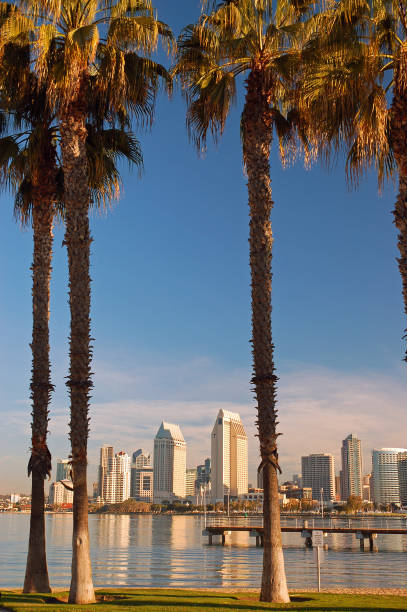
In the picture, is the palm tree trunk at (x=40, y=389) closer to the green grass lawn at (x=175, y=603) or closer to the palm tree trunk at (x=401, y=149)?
the green grass lawn at (x=175, y=603)

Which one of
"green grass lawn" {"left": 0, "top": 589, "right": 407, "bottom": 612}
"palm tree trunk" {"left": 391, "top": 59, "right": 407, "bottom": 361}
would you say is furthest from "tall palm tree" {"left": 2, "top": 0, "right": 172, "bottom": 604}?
"palm tree trunk" {"left": 391, "top": 59, "right": 407, "bottom": 361}

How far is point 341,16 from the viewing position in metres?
14.0

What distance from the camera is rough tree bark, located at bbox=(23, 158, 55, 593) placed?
16266 millimetres

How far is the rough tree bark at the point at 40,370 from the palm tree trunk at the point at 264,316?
5.75 meters

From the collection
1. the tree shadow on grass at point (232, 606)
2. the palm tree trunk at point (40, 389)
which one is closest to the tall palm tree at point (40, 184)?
the palm tree trunk at point (40, 389)

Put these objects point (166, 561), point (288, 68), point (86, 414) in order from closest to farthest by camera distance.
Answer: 1. point (86, 414)
2. point (288, 68)
3. point (166, 561)

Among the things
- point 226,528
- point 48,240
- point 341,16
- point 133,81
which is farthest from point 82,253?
point 226,528

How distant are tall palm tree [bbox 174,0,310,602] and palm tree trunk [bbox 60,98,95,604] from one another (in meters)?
3.24

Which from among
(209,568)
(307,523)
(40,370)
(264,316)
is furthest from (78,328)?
(307,523)

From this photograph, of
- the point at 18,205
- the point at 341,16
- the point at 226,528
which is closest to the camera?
the point at 341,16

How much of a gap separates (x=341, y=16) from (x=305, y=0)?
2473mm

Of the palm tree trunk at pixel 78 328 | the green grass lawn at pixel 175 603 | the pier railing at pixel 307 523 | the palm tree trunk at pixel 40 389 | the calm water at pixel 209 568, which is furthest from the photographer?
the pier railing at pixel 307 523

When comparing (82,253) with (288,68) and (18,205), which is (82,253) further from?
(288,68)

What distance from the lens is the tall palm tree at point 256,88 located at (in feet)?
50.2
